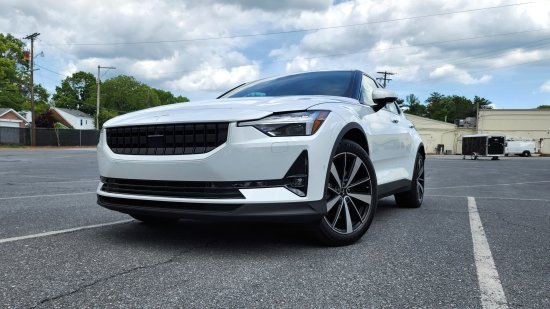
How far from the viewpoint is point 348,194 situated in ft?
11.8

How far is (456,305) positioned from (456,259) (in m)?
0.96

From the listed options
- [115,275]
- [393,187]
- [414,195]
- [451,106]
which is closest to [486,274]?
[393,187]

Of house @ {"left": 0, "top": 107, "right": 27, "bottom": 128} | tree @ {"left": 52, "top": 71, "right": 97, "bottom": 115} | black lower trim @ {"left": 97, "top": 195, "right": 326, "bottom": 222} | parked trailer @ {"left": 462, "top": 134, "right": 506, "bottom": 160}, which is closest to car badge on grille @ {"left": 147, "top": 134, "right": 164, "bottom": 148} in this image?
black lower trim @ {"left": 97, "top": 195, "right": 326, "bottom": 222}

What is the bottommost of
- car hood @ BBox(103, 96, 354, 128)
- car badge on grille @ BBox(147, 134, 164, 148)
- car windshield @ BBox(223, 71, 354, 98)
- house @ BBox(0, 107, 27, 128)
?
car badge on grille @ BBox(147, 134, 164, 148)

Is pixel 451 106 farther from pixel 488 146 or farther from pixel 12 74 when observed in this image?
pixel 12 74

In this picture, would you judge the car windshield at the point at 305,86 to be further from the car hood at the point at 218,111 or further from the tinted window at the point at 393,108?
→ the tinted window at the point at 393,108

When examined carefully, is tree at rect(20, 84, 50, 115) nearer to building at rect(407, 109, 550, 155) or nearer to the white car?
building at rect(407, 109, 550, 155)

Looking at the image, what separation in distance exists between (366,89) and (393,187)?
3.57 feet

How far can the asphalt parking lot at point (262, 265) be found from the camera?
7.62ft

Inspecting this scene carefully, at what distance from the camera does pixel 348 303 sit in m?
2.26

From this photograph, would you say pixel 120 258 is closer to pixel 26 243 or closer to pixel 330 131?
pixel 26 243

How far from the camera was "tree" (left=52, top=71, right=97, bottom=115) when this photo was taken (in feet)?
318

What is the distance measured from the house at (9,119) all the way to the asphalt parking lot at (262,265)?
57.1m

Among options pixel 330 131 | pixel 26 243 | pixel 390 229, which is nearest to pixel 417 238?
pixel 390 229
